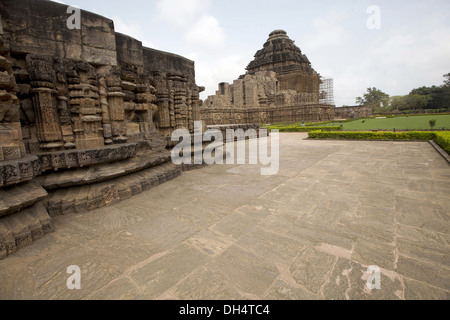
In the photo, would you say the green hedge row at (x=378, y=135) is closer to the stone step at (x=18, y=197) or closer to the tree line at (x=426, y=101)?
the stone step at (x=18, y=197)

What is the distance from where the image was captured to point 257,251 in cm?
201

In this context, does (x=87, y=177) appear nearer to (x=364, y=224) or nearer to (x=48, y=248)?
(x=48, y=248)

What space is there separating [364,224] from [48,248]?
3.31m

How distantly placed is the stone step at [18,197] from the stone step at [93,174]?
1.18 feet

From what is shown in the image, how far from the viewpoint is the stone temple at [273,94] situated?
84.2 feet

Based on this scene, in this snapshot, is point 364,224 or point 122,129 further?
point 122,129

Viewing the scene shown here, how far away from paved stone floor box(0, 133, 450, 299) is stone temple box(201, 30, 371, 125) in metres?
21.6

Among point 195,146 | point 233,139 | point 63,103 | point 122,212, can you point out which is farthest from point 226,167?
point 233,139

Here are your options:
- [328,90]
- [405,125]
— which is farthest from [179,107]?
[328,90]

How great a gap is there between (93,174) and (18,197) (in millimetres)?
987

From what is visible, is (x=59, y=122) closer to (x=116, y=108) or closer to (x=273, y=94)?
(x=116, y=108)

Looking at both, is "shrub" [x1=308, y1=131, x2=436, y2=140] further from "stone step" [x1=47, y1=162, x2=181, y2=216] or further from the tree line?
the tree line
